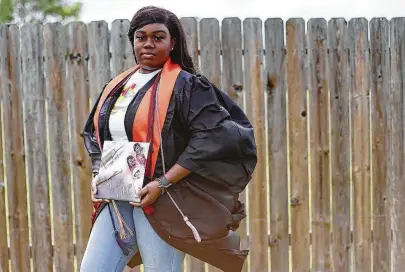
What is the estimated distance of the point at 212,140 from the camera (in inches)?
104

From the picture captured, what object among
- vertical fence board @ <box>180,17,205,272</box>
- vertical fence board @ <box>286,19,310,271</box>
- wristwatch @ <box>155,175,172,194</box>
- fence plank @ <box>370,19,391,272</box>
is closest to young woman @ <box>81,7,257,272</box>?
wristwatch @ <box>155,175,172,194</box>

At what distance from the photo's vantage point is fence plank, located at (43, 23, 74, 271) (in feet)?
14.1

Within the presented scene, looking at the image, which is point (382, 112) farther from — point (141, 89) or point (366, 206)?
point (141, 89)

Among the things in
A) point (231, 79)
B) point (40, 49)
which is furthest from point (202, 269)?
point (40, 49)

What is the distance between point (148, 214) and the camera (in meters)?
2.67

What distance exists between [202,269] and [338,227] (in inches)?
40.9

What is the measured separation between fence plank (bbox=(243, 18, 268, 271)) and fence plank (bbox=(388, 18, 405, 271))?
95cm

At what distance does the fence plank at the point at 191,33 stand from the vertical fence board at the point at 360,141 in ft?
3.62

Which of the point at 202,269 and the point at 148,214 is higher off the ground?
the point at 148,214

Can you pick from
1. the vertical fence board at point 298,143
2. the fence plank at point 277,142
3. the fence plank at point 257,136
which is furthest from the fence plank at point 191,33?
the vertical fence board at point 298,143

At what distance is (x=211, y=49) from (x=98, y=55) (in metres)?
Result: 0.80

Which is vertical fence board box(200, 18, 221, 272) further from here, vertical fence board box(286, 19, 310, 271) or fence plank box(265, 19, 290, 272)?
vertical fence board box(286, 19, 310, 271)

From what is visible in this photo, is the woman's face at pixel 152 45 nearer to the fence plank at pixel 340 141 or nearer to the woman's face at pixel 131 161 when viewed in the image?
the woman's face at pixel 131 161

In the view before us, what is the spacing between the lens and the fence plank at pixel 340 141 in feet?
14.2
